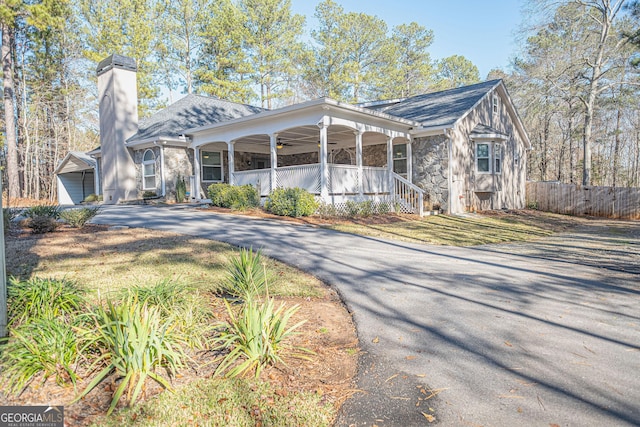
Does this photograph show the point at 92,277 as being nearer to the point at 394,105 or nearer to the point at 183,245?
the point at 183,245

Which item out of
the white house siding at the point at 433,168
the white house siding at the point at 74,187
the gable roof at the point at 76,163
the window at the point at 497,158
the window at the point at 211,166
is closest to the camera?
the white house siding at the point at 433,168

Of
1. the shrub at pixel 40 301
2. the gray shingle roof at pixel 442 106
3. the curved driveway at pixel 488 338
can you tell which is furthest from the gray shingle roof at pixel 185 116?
the shrub at pixel 40 301

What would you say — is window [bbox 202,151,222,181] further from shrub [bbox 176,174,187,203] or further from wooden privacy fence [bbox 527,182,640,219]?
wooden privacy fence [bbox 527,182,640,219]

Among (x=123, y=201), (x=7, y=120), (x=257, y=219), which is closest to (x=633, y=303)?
(x=257, y=219)

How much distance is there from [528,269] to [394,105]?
1606cm

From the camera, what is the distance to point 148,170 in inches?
693

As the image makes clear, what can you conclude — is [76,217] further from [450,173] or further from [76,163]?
[76,163]

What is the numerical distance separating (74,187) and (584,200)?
28809 mm

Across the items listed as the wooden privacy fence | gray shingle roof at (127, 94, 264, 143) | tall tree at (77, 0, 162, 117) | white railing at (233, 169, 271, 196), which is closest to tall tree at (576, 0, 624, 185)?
the wooden privacy fence

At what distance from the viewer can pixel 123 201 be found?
57.5 ft

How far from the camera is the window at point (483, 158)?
53.1ft

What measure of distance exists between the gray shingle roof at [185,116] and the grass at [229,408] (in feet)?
50.9

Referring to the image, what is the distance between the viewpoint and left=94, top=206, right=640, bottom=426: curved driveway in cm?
233

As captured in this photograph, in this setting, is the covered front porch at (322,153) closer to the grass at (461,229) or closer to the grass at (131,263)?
the grass at (461,229)
